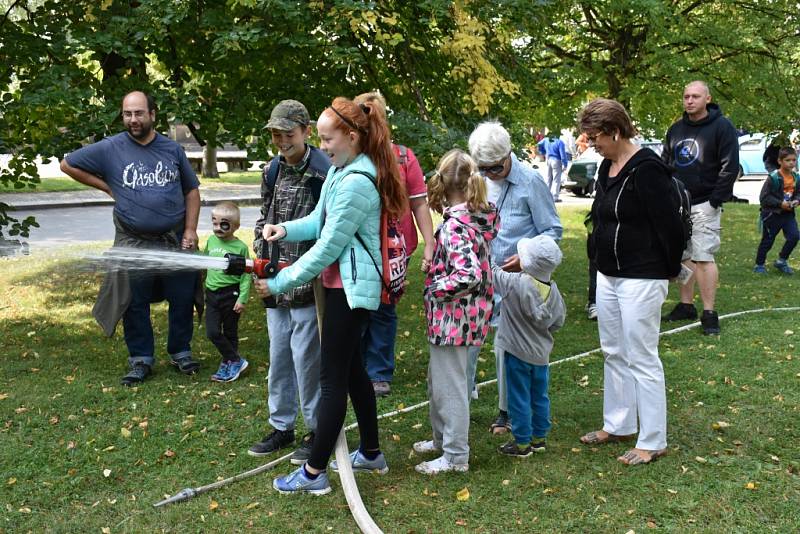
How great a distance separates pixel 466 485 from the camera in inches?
180

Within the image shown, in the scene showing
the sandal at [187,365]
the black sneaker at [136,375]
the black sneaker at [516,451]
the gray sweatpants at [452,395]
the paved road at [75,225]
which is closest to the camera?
the gray sweatpants at [452,395]

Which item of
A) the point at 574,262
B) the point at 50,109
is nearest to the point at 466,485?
the point at 50,109

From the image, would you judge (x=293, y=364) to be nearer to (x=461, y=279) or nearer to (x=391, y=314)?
(x=461, y=279)

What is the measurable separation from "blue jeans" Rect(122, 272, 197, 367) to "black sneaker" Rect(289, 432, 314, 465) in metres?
2.21

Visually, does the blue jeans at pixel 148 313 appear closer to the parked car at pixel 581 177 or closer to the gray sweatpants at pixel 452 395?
the gray sweatpants at pixel 452 395

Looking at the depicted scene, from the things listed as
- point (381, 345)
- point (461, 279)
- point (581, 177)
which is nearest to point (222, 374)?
point (381, 345)

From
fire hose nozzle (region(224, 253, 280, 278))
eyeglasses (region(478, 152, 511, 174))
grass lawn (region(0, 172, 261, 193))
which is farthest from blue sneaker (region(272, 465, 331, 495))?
grass lawn (region(0, 172, 261, 193))

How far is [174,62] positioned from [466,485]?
17.2 feet

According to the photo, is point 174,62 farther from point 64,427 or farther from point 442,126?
point 64,427

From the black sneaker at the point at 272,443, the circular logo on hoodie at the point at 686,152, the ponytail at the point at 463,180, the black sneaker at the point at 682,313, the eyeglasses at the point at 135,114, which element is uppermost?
the eyeglasses at the point at 135,114

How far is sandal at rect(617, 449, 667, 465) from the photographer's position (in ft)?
15.8

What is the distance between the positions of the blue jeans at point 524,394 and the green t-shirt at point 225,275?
97.0 inches

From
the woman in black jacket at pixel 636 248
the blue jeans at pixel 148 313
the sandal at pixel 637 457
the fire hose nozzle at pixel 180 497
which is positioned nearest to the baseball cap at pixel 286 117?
the woman in black jacket at pixel 636 248

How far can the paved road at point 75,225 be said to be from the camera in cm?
1498
